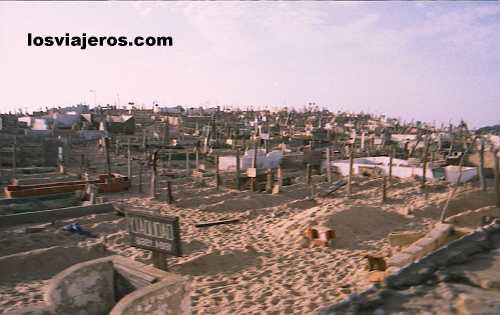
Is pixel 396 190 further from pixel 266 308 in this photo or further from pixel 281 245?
pixel 266 308

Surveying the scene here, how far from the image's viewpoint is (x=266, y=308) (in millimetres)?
6543

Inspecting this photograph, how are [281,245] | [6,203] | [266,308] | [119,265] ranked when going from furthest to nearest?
[6,203]
[281,245]
[266,308]
[119,265]

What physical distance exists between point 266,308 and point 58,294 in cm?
308

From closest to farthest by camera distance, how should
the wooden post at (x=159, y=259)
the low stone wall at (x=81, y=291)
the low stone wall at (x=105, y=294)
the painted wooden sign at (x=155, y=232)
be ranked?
1. the low stone wall at (x=105, y=294)
2. the low stone wall at (x=81, y=291)
3. the painted wooden sign at (x=155, y=232)
4. the wooden post at (x=159, y=259)

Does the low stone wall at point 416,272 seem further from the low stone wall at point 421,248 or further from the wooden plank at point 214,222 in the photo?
the wooden plank at point 214,222

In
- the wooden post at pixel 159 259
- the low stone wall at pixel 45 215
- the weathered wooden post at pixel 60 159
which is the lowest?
the low stone wall at pixel 45 215

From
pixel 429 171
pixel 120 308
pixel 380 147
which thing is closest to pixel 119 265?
pixel 120 308

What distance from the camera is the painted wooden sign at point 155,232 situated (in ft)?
16.8

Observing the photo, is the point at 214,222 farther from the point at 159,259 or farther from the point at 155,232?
the point at 155,232

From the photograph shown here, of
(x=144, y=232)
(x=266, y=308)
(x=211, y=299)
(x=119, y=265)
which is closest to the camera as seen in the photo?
(x=119, y=265)

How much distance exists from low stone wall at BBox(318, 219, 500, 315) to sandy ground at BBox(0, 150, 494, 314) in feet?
7.31

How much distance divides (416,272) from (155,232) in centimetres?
286

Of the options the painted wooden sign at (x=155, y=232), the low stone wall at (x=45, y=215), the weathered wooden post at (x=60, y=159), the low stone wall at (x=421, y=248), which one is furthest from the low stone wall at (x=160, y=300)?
the weathered wooden post at (x=60, y=159)

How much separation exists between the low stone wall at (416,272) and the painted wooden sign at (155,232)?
202 centimetres
